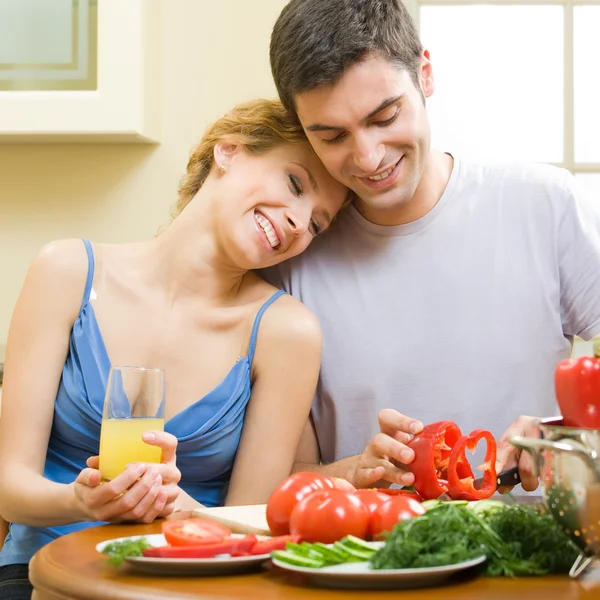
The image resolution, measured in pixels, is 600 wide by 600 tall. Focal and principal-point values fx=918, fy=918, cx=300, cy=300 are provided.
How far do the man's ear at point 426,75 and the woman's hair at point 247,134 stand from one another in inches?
10.8

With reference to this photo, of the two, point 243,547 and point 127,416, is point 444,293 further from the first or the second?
point 243,547

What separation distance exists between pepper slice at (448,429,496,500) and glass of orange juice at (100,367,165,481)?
46 centimetres

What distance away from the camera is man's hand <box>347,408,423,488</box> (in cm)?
144

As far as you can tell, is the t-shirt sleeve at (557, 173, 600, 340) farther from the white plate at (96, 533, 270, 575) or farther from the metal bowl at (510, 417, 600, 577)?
the white plate at (96, 533, 270, 575)

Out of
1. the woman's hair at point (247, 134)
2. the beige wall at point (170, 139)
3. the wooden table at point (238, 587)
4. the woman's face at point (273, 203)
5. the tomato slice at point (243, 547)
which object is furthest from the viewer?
the beige wall at point (170, 139)

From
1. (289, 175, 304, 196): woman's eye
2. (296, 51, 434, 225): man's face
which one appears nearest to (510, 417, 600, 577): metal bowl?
(296, 51, 434, 225): man's face

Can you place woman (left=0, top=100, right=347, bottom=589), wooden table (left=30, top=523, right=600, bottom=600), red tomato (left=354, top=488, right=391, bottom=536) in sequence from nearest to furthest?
1. wooden table (left=30, top=523, right=600, bottom=600)
2. red tomato (left=354, top=488, right=391, bottom=536)
3. woman (left=0, top=100, right=347, bottom=589)

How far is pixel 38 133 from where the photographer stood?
258 centimetres

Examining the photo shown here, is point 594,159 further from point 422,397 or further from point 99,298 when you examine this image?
point 99,298

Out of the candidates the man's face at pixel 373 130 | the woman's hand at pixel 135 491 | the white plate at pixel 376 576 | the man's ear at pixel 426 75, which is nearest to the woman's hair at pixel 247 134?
the man's face at pixel 373 130

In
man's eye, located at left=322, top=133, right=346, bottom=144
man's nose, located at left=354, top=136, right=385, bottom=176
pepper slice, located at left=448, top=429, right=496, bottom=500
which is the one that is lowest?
pepper slice, located at left=448, top=429, right=496, bottom=500

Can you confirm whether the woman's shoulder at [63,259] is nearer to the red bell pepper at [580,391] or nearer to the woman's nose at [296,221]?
the woman's nose at [296,221]

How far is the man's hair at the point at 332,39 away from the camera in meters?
1.74

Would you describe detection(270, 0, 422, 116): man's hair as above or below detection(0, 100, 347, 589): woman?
above
